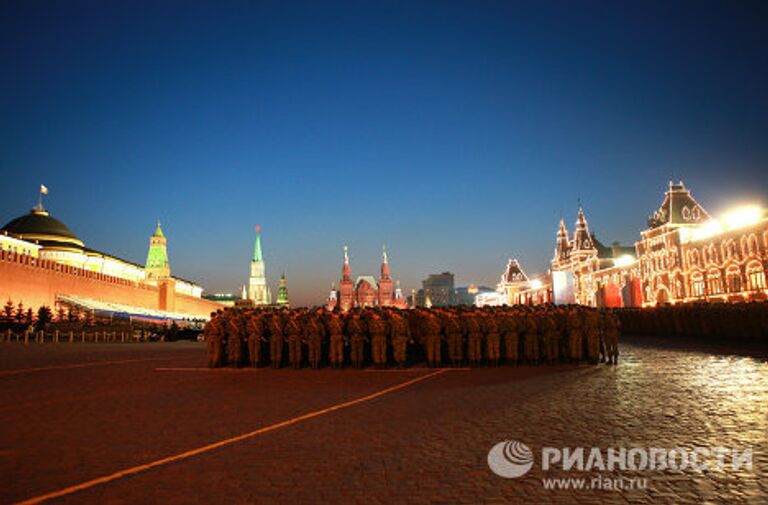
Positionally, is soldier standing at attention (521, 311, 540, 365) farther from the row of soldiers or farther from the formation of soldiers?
the formation of soldiers

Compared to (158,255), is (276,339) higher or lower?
lower

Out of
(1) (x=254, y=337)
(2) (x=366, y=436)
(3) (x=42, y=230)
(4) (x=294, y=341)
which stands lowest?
(2) (x=366, y=436)

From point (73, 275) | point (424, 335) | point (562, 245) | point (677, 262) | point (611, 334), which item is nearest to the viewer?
point (611, 334)

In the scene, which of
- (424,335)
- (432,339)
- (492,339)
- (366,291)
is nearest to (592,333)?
(492,339)

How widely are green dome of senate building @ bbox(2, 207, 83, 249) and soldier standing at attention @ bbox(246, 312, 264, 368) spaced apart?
223 ft

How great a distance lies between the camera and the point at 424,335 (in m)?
15.3

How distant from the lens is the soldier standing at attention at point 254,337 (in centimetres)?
1505

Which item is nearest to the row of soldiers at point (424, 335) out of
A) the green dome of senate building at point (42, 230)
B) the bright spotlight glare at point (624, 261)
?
the bright spotlight glare at point (624, 261)

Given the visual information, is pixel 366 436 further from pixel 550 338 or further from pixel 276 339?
pixel 550 338

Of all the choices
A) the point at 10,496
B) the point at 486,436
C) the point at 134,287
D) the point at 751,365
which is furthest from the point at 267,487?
the point at 134,287

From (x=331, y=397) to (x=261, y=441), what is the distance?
10.9 ft

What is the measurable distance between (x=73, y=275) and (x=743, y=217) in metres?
63.3

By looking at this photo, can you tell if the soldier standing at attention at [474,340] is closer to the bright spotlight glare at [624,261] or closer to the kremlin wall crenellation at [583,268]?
the kremlin wall crenellation at [583,268]

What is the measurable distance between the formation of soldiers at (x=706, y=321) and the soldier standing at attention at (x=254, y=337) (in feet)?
75.4
